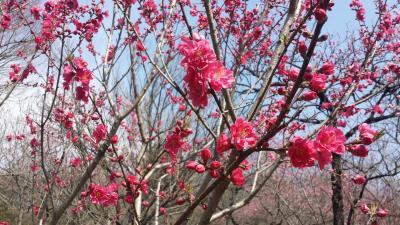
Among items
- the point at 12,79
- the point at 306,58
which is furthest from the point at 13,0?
the point at 306,58

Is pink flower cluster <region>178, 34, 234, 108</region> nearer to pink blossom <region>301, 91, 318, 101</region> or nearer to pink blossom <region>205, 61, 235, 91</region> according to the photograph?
pink blossom <region>205, 61, 235, 91</region>

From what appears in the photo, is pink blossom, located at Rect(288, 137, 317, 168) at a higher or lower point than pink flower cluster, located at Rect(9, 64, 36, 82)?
lower

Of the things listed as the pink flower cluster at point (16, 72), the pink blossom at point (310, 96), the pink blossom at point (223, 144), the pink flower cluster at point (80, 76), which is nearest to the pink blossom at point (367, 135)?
the pink blossom at point (310, 96)

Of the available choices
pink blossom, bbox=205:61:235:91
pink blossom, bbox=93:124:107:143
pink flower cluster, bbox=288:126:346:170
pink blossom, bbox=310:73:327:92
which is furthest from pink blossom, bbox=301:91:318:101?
pink blossom, bbox=93:124:107:143

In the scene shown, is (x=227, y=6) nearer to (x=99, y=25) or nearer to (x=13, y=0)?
(x=99, y=25)

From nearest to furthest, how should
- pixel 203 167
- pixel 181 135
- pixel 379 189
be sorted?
pixel 203 167
pixel 181 135
pixel 379 189

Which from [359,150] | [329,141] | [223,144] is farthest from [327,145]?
[223,144]

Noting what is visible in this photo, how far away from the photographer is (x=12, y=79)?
4367 mm

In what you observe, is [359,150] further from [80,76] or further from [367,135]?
[80,76]

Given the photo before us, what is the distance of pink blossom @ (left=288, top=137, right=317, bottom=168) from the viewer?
4.79 ft

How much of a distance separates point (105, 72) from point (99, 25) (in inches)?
33.1

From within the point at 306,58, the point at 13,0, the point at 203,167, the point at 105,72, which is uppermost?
the point at 13,0

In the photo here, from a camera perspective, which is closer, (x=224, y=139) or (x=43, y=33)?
(x=224, y=139)

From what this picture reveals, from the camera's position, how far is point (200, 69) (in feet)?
5.14
